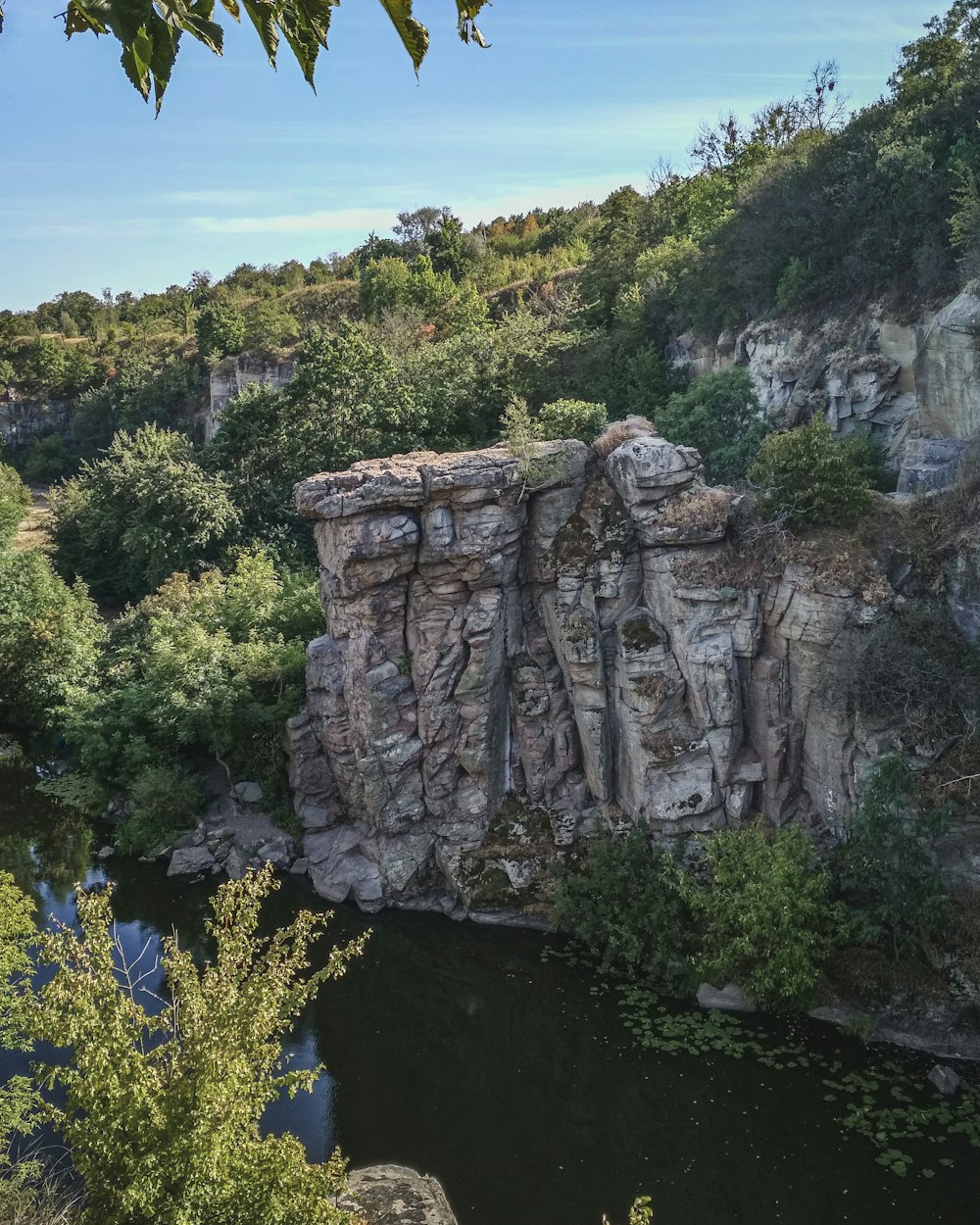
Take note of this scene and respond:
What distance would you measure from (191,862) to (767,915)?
38.4 ft

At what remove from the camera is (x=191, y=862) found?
20.6 metres

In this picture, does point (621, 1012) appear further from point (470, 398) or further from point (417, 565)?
point (470, 398)

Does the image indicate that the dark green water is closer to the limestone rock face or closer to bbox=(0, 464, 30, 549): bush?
the limestone rock face

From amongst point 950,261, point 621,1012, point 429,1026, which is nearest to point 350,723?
point 429,1026

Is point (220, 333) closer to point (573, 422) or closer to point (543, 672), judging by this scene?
point (573, 422)

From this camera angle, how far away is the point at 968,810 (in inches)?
589

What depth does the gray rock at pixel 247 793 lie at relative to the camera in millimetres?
21859

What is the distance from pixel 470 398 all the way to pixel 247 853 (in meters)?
14.9

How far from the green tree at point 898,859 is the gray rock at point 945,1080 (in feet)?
5.71

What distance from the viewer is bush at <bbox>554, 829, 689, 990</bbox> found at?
53.7 ft

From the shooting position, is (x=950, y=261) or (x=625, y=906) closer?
(x=625, y=906)

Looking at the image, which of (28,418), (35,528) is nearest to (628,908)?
(35,528)

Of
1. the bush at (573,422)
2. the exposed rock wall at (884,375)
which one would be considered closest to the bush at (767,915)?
the exposed rock wall at (884,375)

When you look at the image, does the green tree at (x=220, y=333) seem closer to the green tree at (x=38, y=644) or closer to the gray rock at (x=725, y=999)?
the green tree at (x=38, y=644)
